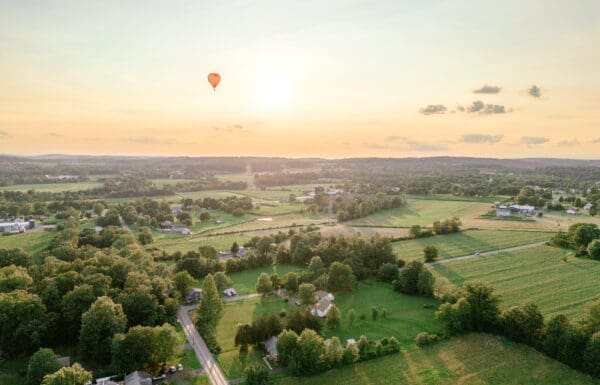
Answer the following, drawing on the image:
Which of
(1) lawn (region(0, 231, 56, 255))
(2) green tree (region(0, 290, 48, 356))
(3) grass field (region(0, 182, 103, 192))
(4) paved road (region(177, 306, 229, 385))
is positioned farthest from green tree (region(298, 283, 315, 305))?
(3) grass field (region(0, 182, 103, 192))

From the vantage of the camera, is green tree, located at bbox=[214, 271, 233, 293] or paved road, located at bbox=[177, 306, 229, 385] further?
green tree, located at bbox=[214, 271, 233, 293]

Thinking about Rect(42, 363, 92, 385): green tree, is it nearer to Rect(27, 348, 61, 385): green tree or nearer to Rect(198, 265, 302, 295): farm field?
Rect(27, 348, 61, 385): green tree

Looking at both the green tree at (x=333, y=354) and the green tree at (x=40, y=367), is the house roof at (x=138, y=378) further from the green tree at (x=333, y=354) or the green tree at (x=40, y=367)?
the green tree at (x=333, y=354)

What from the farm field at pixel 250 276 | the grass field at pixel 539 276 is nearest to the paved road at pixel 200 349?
the farm field at pixel 250 276

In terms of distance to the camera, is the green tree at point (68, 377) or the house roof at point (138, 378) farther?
the house roof at point (138, 378)

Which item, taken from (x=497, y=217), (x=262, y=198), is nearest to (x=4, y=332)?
(x=497, y=217)

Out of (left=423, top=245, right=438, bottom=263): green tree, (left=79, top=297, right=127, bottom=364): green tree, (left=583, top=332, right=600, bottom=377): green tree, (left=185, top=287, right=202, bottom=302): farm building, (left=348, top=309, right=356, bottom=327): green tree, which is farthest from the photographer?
(left=423, top=245, right=438, bottom=263): green tree
